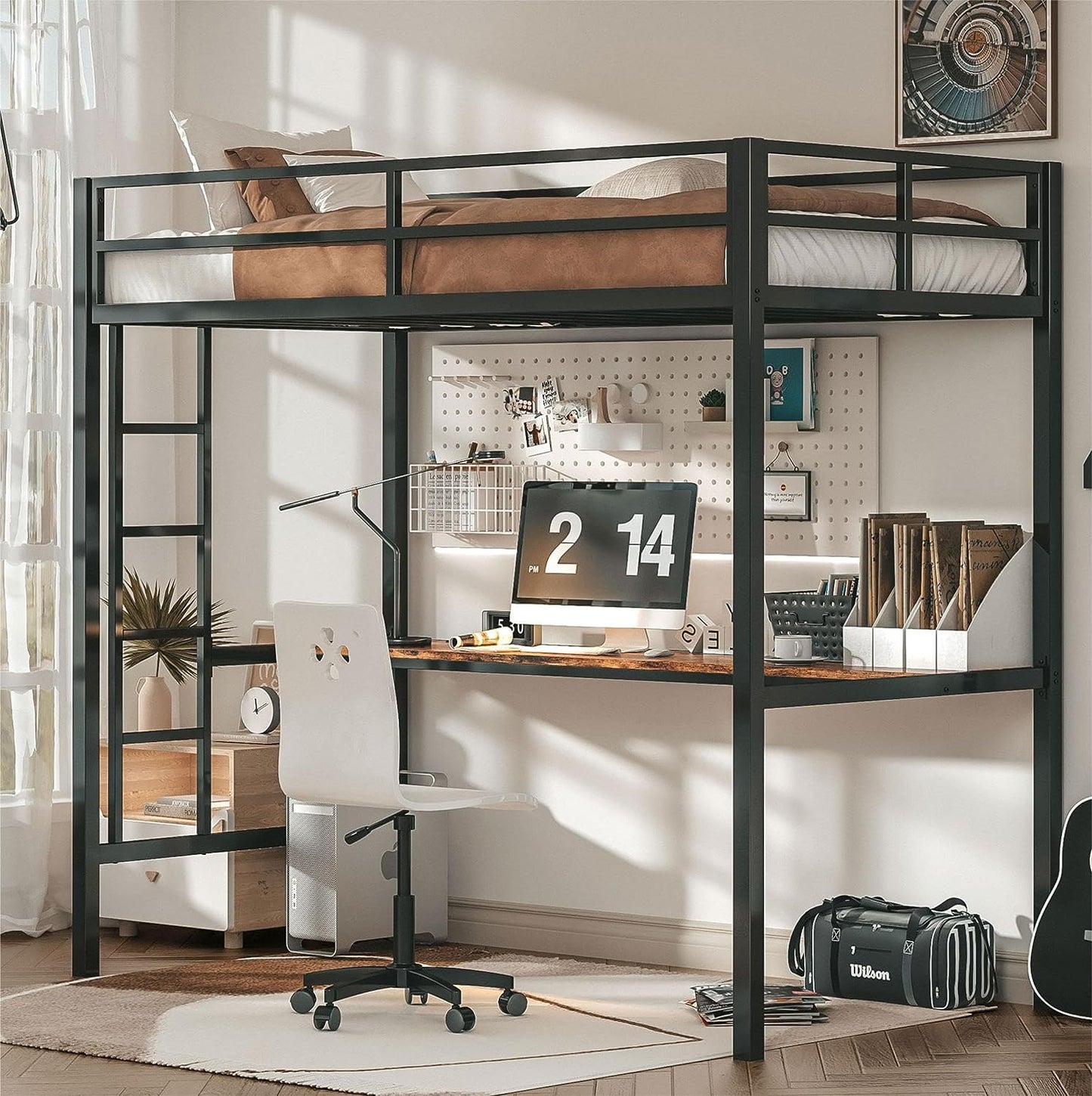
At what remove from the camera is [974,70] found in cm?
485

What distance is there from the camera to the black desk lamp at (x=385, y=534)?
17.4 feet

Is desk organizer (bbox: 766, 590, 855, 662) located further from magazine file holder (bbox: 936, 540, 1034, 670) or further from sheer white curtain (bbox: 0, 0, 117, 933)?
sheer white curtain (bbox: 0, 0, 117, 933)

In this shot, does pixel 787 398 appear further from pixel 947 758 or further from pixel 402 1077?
pixel 402 1077

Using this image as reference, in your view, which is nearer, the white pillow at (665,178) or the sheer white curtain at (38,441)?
the white pillow at (665,178)

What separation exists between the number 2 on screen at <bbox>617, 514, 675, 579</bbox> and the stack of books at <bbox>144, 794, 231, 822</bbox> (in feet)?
4.65

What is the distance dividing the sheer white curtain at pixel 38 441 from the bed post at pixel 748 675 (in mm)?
2345

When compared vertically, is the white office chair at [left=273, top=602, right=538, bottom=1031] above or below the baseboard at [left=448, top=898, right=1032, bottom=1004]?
above

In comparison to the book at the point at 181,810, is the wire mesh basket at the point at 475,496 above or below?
above

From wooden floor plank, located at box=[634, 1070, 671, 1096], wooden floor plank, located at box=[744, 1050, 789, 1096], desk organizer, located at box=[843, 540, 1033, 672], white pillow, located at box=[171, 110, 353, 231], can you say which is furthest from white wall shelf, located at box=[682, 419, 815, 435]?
wooden floor plank, located at box=[634, 1070, 671, 1096]

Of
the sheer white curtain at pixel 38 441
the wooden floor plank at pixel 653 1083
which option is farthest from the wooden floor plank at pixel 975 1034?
the sheer white curtain at pixel 38 441

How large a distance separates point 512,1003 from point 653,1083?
587 mm

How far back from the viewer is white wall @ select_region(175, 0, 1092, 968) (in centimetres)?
486

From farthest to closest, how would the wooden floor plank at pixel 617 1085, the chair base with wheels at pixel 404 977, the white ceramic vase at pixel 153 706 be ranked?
1. the white ceramic vase at pixel 153 706
2. the chair base with wheels at pixel 404 977
3. the wooden floor plank at pixel 617 1085

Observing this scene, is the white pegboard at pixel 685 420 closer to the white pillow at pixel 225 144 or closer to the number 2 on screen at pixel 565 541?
the number 2 on screen at pixel 565 541
